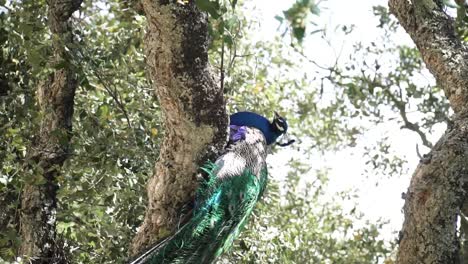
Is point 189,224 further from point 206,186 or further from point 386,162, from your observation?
point 386,162

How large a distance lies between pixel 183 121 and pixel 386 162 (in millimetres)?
4224

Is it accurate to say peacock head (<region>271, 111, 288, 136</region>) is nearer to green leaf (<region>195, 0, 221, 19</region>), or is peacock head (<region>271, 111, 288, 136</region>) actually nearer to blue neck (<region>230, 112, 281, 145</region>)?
blue neck (<region>230, 112, 281, 145</region>)

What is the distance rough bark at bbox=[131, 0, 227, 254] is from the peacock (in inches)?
2.6

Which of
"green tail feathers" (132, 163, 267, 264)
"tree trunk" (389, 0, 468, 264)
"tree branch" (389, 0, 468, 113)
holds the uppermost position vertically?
"tree branch" (389, 0, 468, 113)

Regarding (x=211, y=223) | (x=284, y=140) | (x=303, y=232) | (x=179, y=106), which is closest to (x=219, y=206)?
(x=211, y=223)

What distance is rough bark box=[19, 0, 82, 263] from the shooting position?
3.12m

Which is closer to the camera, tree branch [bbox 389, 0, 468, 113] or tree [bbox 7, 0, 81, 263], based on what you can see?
tree branch [bbox 389, 0, 468, 113]

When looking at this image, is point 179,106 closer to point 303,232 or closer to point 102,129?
point 102,129

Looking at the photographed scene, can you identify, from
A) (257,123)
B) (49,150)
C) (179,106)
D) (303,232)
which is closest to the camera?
(179,106)

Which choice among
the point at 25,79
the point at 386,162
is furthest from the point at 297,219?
the point at 25,79

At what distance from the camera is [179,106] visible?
7.52ft

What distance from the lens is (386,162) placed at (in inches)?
246

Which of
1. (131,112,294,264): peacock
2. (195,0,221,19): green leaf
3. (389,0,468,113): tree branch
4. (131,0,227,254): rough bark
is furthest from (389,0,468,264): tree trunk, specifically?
(195,0,221,19): green leaf

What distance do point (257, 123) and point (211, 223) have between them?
1.97 feet
